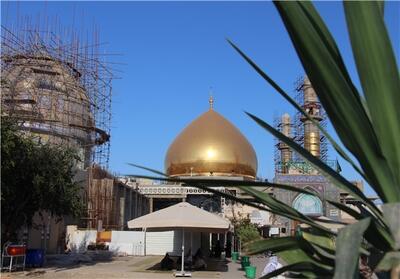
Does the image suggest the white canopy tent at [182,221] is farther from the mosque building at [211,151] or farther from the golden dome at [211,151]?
the golden dome at [211,151]

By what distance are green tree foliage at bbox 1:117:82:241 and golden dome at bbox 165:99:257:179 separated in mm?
18563

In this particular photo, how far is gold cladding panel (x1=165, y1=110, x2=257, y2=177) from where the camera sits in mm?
40250

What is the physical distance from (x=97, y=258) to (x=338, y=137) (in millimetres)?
27220

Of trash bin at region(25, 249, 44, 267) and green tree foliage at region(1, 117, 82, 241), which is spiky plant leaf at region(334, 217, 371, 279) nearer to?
green tree foliage at region(1, 117, 82, 241)

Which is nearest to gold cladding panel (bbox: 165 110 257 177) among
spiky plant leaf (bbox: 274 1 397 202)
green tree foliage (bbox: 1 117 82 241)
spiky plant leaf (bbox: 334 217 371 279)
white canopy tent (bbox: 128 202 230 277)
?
green tree foliage (bbox: 1 117 82 241)

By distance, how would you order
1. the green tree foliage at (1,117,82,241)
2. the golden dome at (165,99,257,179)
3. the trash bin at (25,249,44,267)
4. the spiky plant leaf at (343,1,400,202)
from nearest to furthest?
the spiky plant leaf at (343,1,400,202) → the green tree foliage at (1,117,82,241) → the trash bin at (25,249,44,267) → the golden dome at (165,99,257,179)

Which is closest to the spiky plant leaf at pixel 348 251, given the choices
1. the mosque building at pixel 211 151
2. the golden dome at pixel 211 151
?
the mosque building at pixel 211 151

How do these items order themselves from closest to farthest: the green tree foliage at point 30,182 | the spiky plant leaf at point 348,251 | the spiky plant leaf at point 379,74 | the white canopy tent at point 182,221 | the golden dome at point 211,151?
the spiky plant leaf at point 348,251 → the spiky plant leaf at point 379,74 → the green tree foliage at point 30,182 → the white canopy tent at point 182,221 → the golden dome at point 211,151

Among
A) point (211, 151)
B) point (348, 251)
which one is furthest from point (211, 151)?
point (348, 251)

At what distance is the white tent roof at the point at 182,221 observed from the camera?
65.8ft

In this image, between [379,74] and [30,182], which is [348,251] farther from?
[30,182]

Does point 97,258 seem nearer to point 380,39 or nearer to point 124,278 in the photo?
point 124,278

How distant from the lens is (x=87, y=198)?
40344mm

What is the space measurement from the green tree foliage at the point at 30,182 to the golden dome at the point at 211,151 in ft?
60.9
